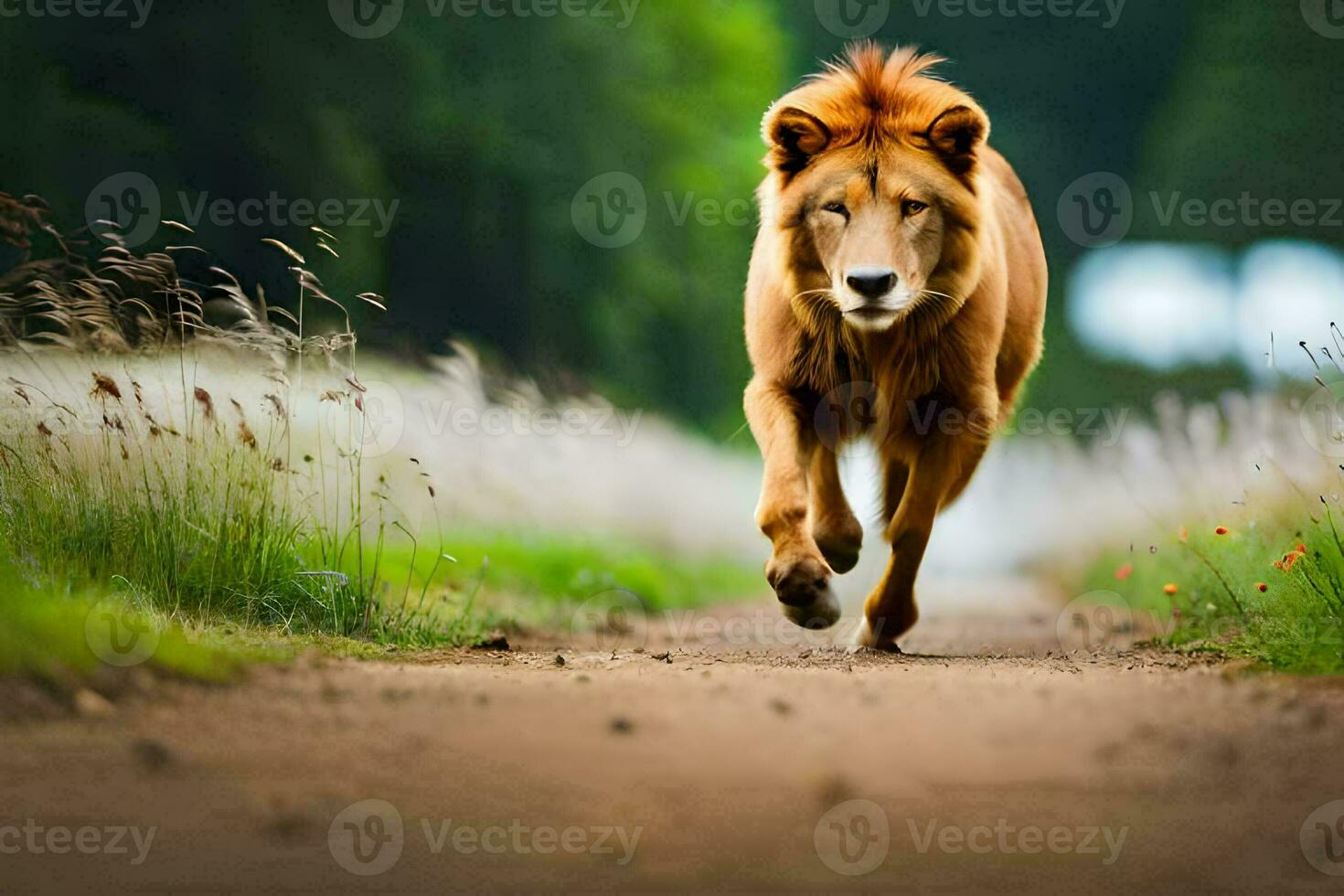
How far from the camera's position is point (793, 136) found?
551 centimetres

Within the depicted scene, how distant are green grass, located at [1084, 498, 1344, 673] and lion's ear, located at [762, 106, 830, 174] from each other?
2.37 m

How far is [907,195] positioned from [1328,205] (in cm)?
1546

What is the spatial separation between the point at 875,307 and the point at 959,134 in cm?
99

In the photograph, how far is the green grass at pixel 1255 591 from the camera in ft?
14.8

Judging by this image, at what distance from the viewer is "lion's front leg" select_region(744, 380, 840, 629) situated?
4902 mm

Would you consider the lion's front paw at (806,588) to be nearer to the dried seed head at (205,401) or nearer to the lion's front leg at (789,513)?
the lion's front leg at (789,513)

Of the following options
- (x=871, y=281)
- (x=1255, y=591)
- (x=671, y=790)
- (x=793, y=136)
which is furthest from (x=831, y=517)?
(x=671, y=790)

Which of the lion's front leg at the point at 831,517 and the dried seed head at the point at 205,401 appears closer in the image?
the dried seed head at the point at 205,401

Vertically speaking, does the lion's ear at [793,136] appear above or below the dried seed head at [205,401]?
above

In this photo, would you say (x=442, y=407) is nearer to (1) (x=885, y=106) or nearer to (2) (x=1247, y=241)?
(1) (x=885, y=106)

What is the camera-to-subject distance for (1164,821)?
2756mm

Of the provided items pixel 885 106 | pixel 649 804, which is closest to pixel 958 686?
pixel 649 804

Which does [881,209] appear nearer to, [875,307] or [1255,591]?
[875,307]

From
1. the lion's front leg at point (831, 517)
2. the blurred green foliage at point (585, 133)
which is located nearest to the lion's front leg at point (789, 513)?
the lion's front leg at point (831, 517)
